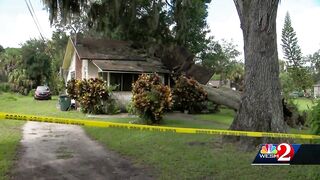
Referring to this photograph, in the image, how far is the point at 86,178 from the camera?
834 cm

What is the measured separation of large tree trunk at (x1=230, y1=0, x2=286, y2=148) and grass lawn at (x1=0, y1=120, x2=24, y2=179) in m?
5.67

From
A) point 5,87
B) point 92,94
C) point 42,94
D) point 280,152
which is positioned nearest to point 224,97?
point 92,94

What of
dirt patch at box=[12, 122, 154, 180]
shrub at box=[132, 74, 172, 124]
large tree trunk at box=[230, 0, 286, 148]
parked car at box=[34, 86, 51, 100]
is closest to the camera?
dirt patch at box=[12, 122, 154, 180]

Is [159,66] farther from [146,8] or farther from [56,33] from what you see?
[56,33]

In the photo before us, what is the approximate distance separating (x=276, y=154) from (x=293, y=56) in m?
2.12

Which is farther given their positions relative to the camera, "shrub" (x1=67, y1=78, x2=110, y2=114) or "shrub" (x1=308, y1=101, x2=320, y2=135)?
"shrub" (x1=67, y1=78, x2=110, y2=114)

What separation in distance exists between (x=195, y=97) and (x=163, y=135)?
38.2 ft

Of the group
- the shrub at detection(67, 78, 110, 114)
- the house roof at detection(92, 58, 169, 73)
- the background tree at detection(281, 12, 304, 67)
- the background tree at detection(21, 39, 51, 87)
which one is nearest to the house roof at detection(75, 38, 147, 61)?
the house roof at detection(92, 58, 169, 73)

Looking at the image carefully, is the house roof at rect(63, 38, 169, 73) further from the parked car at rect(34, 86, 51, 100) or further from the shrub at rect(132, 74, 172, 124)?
the parked car at rect(34, 86, 51, 100)

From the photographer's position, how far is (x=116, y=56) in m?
29.1

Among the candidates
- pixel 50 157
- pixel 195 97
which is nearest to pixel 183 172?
pixel 50 157

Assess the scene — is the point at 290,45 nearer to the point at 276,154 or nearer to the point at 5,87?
the point at 276,154

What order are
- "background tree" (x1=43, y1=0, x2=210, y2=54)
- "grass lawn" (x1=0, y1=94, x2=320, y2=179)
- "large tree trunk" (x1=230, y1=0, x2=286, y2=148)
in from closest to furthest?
"grass lawn" (x1=0, y1=94, x2=320, y2=179)
"large tree trunk" (x1=230, y1=0, x2=286, y2=148)
"background tree" (x1=43, y1=0, x2=210, y2=54)

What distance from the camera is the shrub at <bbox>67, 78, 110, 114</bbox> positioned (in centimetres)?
2491
